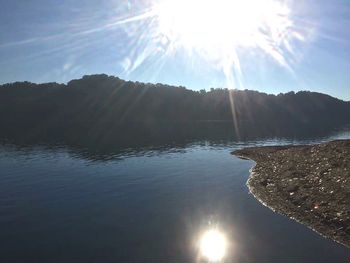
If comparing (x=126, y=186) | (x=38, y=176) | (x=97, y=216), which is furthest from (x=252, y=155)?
(x=97, y=216)

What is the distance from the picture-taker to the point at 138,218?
112ft

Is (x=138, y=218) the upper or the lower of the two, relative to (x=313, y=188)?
lower

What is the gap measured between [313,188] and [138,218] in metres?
19.6

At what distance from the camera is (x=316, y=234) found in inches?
1147

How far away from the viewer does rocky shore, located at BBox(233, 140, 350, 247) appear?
30.2 meters

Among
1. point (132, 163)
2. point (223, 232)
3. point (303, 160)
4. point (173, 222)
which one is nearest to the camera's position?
point (223, 232)

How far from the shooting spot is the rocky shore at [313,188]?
98.9 ft

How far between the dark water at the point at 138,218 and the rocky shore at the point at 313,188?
1506 millimetres

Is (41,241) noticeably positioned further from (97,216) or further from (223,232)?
(223,232)

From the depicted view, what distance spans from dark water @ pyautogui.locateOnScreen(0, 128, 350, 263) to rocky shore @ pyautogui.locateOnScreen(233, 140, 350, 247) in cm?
151

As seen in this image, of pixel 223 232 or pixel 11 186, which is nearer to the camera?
pixel 223 232

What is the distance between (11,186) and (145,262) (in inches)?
1285

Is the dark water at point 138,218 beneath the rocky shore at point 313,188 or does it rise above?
beneath

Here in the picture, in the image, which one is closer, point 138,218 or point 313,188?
point 138,218
